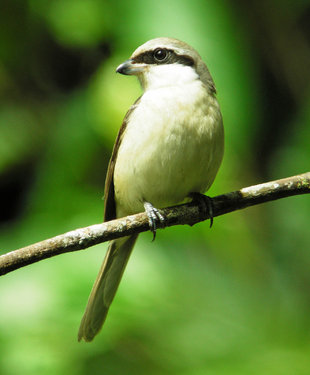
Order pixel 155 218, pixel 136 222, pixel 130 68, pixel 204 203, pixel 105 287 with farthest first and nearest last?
pixel 130 68
pixel 105 287
pixel 204 203
pixel 155 218
pixel 136 222

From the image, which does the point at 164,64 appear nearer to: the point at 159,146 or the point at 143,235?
the point at 159,146

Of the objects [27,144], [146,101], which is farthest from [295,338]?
[27,144]

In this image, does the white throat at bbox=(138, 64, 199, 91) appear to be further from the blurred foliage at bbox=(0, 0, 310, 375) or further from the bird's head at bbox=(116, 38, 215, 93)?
the blurred foliage at bbox=(0, 0, 310, 375)

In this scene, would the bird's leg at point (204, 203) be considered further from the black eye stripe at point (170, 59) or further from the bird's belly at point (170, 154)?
the black eye stripe at point (170, 59)

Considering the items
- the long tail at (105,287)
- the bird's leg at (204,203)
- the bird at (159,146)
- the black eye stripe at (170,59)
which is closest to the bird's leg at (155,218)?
the bird at (159,146)

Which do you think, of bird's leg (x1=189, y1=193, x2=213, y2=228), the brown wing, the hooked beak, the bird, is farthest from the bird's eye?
bird's leg (x1=189, y1=193, x2=213, y2=228)

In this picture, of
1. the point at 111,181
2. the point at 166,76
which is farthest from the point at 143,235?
the point at 166,76

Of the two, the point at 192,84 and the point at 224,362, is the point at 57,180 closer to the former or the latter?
the point at 192,84
